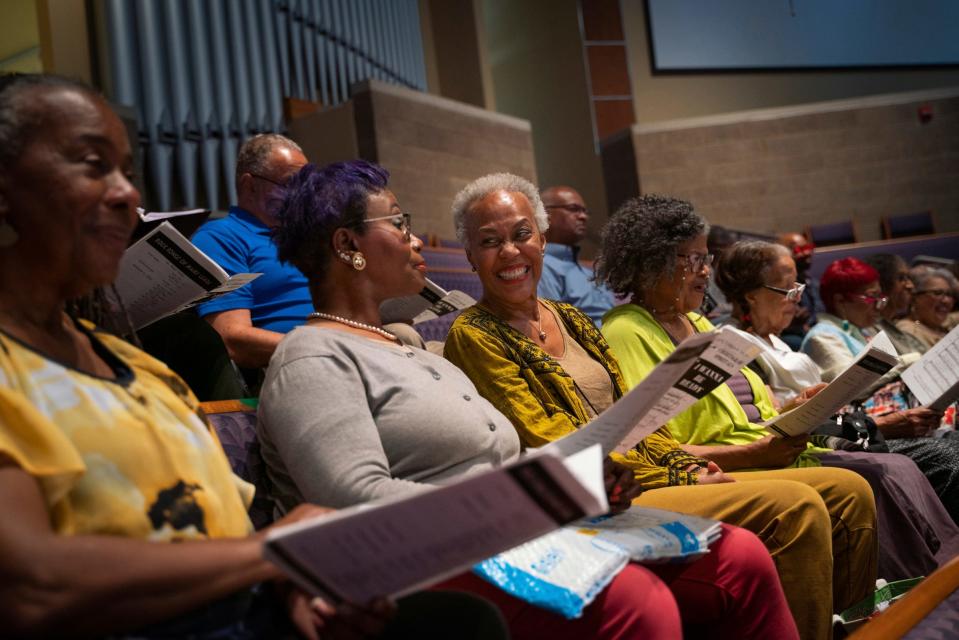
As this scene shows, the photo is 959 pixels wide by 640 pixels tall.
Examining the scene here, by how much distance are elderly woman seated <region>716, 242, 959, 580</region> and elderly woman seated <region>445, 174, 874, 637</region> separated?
0.33 metres

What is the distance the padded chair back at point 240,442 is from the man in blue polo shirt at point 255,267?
58cm

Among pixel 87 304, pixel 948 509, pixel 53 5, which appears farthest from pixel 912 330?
pixel 53 5

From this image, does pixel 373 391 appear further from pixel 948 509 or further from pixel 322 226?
pixel 948 509

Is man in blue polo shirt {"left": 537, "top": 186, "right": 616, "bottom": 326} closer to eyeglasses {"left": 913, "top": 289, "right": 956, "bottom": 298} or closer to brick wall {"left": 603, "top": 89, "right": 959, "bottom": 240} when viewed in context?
eyeglasses {"left": 913, "top": 289, "right": 956, "bottom": 298}

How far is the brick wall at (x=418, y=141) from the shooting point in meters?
5.68

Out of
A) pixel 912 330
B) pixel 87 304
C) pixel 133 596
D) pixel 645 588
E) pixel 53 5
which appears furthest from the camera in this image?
pixel 53 5

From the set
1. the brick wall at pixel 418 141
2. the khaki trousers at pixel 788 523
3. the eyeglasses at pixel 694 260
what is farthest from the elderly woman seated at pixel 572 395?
the brick wall at pixel 418 141

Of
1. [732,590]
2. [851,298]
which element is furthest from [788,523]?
[851,298]

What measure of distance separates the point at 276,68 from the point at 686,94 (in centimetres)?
441

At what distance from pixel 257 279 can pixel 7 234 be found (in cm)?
153

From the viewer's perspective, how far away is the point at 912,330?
4336 mm

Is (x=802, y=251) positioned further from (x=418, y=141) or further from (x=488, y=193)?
(x=488, y=193)

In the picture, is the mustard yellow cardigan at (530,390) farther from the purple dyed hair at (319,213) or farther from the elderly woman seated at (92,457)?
the elderly woman seated at (92,457)

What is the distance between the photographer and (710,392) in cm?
205
